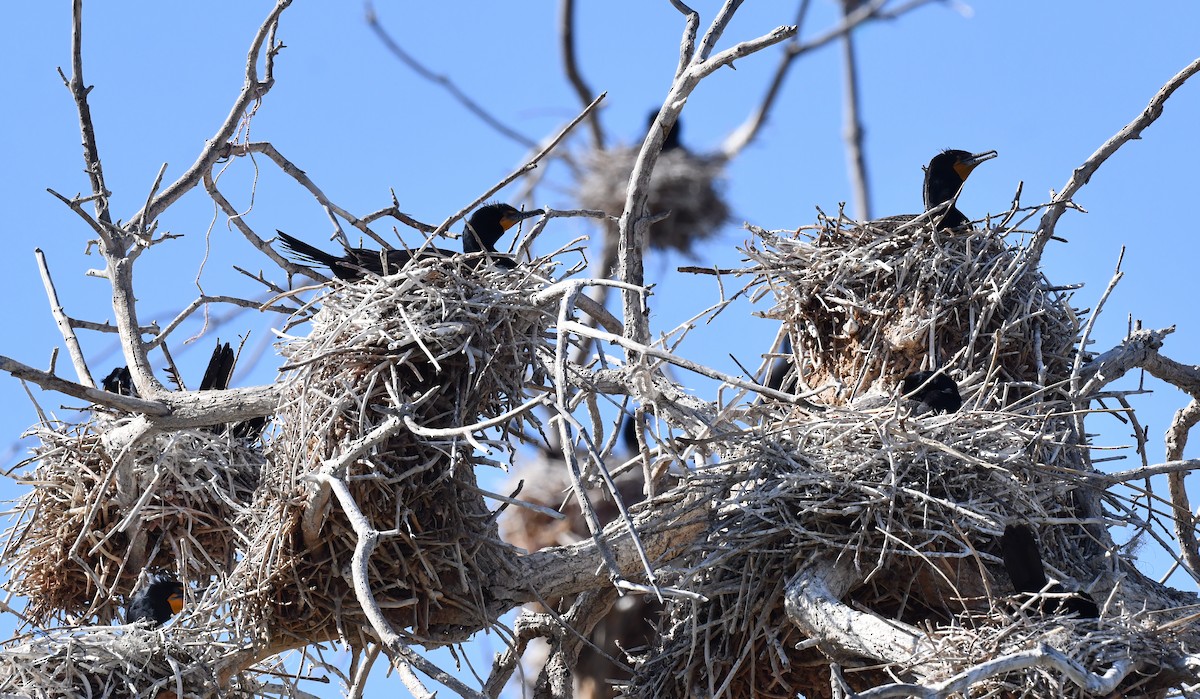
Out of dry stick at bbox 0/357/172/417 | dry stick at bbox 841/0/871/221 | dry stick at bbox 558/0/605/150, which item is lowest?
dry stick at bbox 0/357/172/417

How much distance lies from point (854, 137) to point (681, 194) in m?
4.32

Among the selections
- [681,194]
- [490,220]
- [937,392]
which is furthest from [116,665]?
[681,194]

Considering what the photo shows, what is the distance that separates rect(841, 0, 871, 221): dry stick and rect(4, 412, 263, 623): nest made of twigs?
364cm

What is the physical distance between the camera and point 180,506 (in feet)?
19.7

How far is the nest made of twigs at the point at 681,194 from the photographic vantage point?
40.1ft

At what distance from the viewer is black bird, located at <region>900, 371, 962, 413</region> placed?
216 inches

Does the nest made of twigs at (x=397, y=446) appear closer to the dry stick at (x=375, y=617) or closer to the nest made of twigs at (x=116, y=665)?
the nest made of twigs at (x=116, y=665)

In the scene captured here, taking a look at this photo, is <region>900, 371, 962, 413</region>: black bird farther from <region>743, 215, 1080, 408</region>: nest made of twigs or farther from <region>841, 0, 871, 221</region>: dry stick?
<region>841, 0, 871, 221</region>: dry stick

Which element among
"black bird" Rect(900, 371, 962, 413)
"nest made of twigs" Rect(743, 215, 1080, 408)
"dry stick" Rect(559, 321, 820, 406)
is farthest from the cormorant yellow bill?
"dry stick" Rect(559, 321, 820, 406)

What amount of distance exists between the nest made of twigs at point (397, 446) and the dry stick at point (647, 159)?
723mm

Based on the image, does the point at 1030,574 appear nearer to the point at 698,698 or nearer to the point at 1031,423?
the point at 1031,423

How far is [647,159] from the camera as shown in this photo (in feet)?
18.6

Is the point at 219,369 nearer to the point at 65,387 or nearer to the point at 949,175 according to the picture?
the point at 65,387

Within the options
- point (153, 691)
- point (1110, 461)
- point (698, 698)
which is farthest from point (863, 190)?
point (153, 691)
